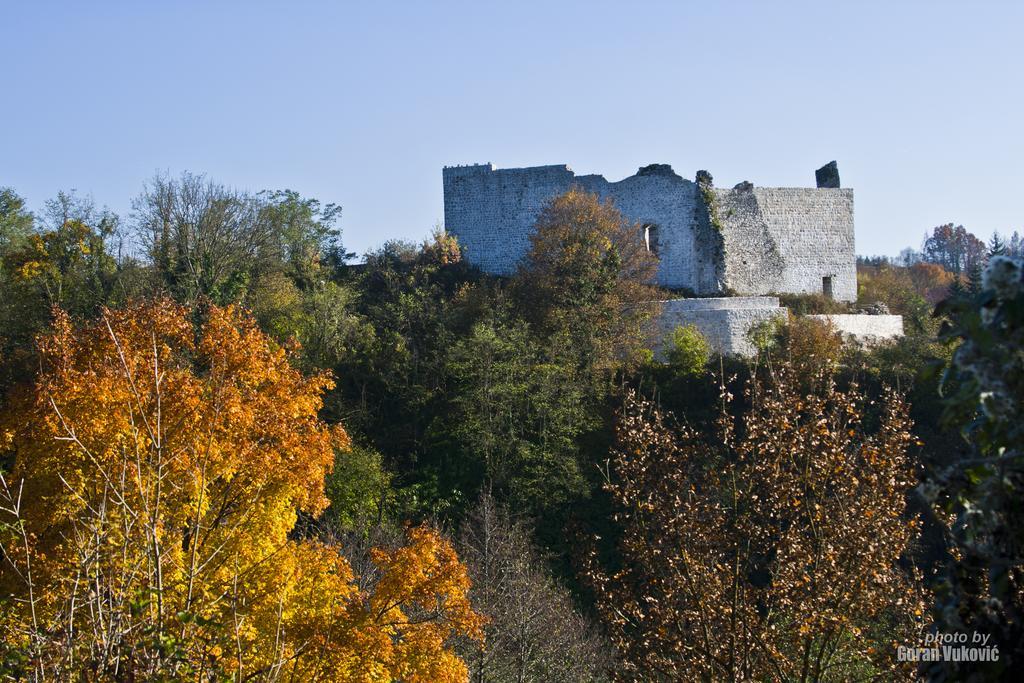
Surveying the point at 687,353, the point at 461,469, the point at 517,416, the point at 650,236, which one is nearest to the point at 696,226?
the point at 650,236

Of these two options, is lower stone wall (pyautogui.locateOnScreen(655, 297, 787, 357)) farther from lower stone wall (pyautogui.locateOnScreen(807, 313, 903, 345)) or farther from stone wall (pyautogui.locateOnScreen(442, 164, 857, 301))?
stone wall (pyautogui.locateOnScreen(442, 164, 857, 301))

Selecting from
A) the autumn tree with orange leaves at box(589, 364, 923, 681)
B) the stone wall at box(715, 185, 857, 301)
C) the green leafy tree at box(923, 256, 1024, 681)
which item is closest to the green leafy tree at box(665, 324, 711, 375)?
the stone wall at box(715, 185, 857, 301)

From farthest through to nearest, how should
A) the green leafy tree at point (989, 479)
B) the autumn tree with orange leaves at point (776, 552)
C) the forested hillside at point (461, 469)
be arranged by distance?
the autumn tree with orange leaves at point (776, 552)
the forested hillside at point (461, 469)
the green leafy tree at point (989, 479)

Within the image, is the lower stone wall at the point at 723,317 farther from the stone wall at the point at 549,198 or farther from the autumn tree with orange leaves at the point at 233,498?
the autumn tree with orange leaves at the point at 233,498

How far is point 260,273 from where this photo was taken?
29.4m

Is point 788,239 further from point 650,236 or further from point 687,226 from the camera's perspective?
point 650,236

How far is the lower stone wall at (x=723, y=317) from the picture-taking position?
92.3ft

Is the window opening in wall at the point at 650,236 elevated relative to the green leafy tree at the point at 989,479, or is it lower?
elevated

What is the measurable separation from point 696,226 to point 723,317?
3972mm

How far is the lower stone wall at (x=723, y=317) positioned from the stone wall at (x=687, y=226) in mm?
2501

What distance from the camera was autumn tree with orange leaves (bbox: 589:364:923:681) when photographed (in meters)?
7.99

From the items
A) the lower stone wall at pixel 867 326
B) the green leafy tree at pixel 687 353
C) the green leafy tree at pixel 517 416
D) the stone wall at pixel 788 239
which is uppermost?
the stone wall at pixel 788 239

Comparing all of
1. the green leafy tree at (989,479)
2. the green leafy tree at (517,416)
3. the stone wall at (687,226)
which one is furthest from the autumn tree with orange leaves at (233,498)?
the stone wall at (687,226)

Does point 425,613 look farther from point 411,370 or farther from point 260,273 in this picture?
point 260,273
